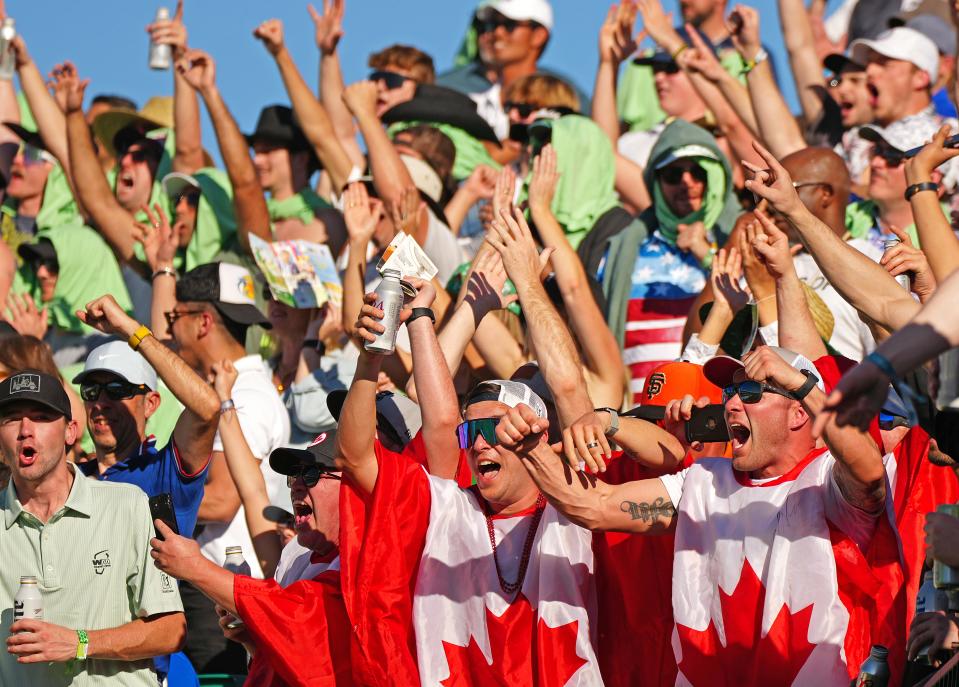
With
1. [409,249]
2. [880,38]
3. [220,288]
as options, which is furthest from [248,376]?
[880,38]

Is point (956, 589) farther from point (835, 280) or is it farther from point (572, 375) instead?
point (572, 375)

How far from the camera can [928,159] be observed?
19.1 feet

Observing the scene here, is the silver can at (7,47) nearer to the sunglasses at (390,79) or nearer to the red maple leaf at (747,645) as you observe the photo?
the sunglasses at (390,79)

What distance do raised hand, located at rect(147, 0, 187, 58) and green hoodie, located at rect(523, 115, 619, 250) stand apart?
91.2 inches

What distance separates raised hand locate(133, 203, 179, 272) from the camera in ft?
26.5

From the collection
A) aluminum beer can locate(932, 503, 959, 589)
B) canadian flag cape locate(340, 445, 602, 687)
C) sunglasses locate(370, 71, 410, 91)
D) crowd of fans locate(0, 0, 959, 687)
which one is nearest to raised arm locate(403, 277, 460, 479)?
crowd of fans locate(0, 0, 959, 687)

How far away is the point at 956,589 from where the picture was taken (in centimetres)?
419

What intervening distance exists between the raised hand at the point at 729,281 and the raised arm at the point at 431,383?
1.40 metres

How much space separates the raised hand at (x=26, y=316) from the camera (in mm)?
8586

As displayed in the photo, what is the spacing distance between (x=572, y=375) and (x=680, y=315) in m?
1.82

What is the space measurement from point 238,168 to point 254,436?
6.81 feet

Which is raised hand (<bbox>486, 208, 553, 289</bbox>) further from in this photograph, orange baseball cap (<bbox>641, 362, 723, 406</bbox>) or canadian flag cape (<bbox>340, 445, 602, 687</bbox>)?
canadian flag cape (<bbox>340, 445, 602, 687</bbox>)

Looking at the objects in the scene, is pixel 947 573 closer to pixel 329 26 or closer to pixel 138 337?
pixel 138 337

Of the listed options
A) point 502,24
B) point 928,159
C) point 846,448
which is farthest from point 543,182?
point 502,24
